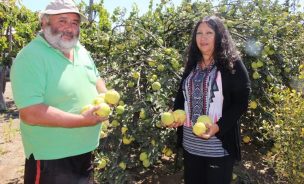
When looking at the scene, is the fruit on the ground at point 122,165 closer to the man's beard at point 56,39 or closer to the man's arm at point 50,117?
the man's arm at point 50,117

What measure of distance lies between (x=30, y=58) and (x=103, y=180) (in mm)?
1470

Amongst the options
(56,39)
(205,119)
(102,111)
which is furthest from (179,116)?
(56,39)

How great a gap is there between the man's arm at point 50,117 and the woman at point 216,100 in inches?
32.3

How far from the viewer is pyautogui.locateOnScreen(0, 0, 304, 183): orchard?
9.90ft

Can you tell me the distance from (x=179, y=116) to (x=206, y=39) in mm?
580

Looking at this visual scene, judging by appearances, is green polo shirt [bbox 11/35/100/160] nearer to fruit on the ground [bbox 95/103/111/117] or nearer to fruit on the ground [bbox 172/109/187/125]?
fruit on the ground [bbox 95/103/111/117]

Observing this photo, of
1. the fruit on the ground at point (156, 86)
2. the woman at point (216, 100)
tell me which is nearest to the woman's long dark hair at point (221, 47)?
the woman at point (216, 100)

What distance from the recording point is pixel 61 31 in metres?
2.24

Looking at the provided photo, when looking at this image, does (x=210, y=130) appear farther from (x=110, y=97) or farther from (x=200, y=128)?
(x=110, y=97)

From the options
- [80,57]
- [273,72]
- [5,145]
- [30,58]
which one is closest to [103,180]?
[80,57]

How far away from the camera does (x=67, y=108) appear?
2.15 metres

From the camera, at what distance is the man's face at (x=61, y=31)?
87.4 inches

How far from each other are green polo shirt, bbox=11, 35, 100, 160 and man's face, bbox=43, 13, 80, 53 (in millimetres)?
52

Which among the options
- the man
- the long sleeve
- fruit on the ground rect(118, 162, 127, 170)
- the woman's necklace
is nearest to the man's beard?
the man
